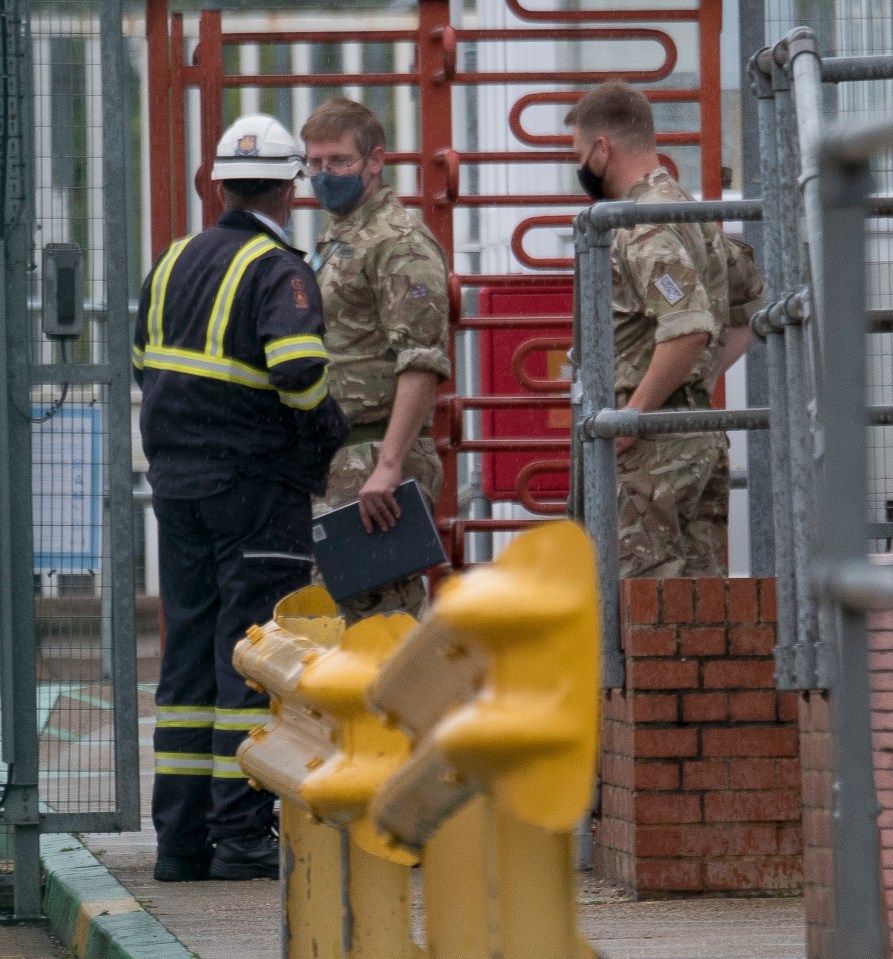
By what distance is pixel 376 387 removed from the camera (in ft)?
21.9

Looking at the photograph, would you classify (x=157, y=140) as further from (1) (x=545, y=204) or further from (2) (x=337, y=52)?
(2) (x=337, y=52)

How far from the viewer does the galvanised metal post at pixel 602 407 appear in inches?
221

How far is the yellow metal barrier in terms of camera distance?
2977 mm

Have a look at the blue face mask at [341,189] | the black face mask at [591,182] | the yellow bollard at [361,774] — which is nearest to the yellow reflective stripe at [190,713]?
the blue face mask at [341,189]

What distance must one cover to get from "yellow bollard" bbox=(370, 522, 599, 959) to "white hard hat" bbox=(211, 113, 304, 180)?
378 centimetres

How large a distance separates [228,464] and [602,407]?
44.0 inches

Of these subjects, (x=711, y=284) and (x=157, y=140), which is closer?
(x=711, y=284)

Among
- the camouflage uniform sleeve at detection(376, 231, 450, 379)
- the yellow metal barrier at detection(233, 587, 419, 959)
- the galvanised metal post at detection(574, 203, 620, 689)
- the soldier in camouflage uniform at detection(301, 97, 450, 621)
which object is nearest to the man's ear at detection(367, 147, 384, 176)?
the soldier in camouflage uniform at detection(301, 97, 450, 621)

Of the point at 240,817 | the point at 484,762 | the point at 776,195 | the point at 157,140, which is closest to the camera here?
the point at 484,762

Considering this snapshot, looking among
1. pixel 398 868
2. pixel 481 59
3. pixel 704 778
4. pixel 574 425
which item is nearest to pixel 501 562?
pixel 398 868

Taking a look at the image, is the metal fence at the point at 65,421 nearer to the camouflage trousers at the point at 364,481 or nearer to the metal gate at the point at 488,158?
the camouflage trousers at the point at 364,481

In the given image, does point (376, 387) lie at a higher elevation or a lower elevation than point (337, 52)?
lower

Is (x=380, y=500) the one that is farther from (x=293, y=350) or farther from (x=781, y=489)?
(x=781, y=489)

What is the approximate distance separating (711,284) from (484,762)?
4598 millimetres
